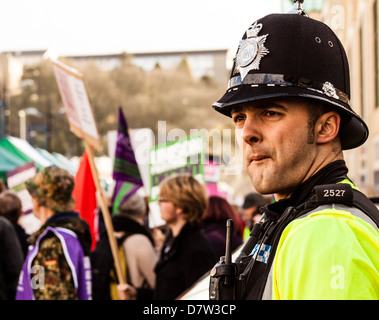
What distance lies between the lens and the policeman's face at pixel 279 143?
1.53 metres

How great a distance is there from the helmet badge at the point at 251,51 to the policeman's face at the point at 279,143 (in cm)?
10

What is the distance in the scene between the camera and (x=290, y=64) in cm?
154

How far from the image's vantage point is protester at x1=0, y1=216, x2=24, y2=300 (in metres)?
5.78

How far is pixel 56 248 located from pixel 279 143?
111 inches

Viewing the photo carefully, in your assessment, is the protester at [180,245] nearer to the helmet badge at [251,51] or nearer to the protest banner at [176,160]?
the protest banner at [176,160]

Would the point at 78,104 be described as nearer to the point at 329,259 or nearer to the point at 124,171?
the point at 124,171

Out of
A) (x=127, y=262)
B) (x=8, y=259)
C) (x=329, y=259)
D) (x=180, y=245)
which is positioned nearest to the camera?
(x=329, y=259)

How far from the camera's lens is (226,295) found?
4.83 ft

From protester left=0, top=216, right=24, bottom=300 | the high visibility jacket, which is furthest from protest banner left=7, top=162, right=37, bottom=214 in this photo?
the high visibility jacket

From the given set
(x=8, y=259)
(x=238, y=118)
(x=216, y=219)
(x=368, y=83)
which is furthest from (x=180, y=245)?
(x=368, y=83)

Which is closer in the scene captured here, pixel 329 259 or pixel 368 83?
pixel 329 259

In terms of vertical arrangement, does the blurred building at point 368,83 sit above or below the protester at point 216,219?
above

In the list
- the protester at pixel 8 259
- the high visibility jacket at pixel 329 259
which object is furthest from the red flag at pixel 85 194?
the high visibility jacket at pixel 329 259

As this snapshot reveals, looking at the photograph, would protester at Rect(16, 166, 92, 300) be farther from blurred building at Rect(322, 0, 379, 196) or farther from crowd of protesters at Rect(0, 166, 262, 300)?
blurred building at Rect(322, 0, 379, 196)
